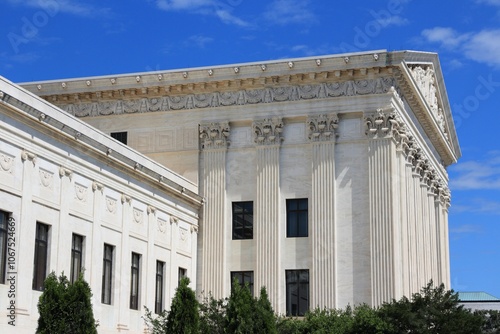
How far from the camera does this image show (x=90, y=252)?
35625 mm

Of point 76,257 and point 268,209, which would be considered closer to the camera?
point 76,257

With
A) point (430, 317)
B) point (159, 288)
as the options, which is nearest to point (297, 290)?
point (159, 288)

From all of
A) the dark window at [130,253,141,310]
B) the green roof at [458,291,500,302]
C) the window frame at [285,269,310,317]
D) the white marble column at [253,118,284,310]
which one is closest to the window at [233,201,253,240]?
the white marble column at [253,118,284,310]

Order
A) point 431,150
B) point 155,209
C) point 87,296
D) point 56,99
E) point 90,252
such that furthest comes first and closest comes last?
point 431,150 < point 56,99 < point 155,209 < point 90,252 < point 87,296

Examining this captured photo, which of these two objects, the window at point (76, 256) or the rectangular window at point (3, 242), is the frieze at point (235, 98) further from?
the rectangular window at point (3, 242)

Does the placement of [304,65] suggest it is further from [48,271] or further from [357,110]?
[48,271]

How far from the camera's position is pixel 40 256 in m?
32.9

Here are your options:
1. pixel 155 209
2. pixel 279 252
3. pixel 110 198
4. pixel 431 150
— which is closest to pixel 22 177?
pixel 110 198

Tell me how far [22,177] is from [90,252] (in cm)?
521

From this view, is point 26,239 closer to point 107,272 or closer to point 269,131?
point 107,272

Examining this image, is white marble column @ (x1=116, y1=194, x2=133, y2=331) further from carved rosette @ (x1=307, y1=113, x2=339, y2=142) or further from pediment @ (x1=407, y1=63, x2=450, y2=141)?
pediment @ (x1=407, y1=63, x2=450, y2=141)

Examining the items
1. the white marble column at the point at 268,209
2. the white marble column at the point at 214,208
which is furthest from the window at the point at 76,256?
the white marble column at the point at 268,209

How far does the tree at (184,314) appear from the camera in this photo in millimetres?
27328

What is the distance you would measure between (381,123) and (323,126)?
9.29 feet
